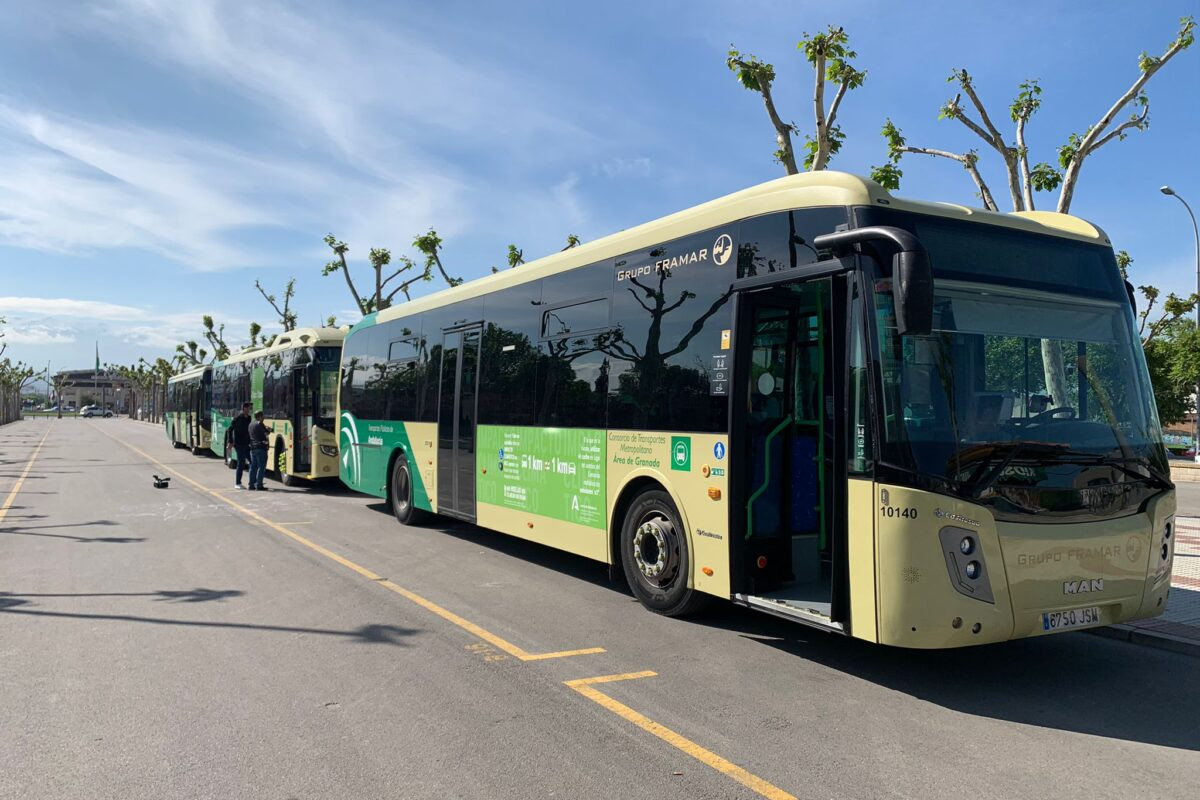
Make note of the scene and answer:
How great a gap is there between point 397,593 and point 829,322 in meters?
4.63

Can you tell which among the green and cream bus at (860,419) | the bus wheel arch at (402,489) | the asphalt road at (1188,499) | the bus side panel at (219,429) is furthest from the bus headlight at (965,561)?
the bus side panel at (219,429)

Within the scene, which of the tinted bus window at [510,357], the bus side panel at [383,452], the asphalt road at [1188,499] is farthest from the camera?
the asphalt road at [1188,499]

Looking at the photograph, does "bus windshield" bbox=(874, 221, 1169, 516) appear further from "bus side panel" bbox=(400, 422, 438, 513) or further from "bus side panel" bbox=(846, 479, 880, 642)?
"bus side panel" bbox=(400, 422, 438, 513)

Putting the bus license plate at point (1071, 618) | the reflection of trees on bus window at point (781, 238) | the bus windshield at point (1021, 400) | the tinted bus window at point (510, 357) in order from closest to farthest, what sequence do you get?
1. the bus windshield at point (1021, 400)
2. the bus license plate at point (1071, 618)
3. the reflection of trees on bus window at point (781, 238)
4. the tinted bus window at point (510, 357)

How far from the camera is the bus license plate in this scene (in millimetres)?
5207

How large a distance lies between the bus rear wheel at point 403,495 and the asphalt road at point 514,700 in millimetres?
3555

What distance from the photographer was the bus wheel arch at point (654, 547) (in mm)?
6941

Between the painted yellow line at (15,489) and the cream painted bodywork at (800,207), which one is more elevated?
the cream painted bodywork at (800,207)

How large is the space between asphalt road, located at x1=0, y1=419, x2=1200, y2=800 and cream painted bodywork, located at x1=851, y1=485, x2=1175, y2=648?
1.62ft

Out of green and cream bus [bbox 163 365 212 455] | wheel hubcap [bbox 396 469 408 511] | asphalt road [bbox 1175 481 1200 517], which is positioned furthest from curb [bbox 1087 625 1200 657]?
green and cream bus [bbox 163 365 212 455]

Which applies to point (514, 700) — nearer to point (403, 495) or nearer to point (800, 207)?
point (800, 207)

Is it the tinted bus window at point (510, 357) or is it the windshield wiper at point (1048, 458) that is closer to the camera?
the windshield wiper at point (1048, 458)

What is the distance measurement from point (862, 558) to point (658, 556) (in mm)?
2303

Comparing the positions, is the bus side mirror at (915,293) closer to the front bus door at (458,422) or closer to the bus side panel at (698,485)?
the bus side panel at (698,485)
